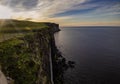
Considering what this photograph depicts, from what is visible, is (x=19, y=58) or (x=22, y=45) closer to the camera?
(x=19, y=58)

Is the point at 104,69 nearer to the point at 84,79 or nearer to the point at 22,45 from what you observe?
the point at 84,79

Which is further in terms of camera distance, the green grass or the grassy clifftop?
the grassy clifftop

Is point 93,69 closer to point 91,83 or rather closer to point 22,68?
point 91,83

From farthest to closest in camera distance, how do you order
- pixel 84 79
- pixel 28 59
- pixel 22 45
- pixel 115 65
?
pixel 115 65
pixel 84 79
pixel 22 45
pixel 28 59

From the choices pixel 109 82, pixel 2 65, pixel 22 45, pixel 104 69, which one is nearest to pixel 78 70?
pixel 104 69

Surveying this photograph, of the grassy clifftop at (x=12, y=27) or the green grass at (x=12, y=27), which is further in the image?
the grassy clifftop at (x=12, y=27)

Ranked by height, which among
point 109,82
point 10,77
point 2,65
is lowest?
point 109,82

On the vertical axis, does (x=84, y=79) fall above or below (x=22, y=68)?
below

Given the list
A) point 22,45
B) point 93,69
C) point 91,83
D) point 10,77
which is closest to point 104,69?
point 93,69

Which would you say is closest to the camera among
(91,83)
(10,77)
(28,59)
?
(10,77)
